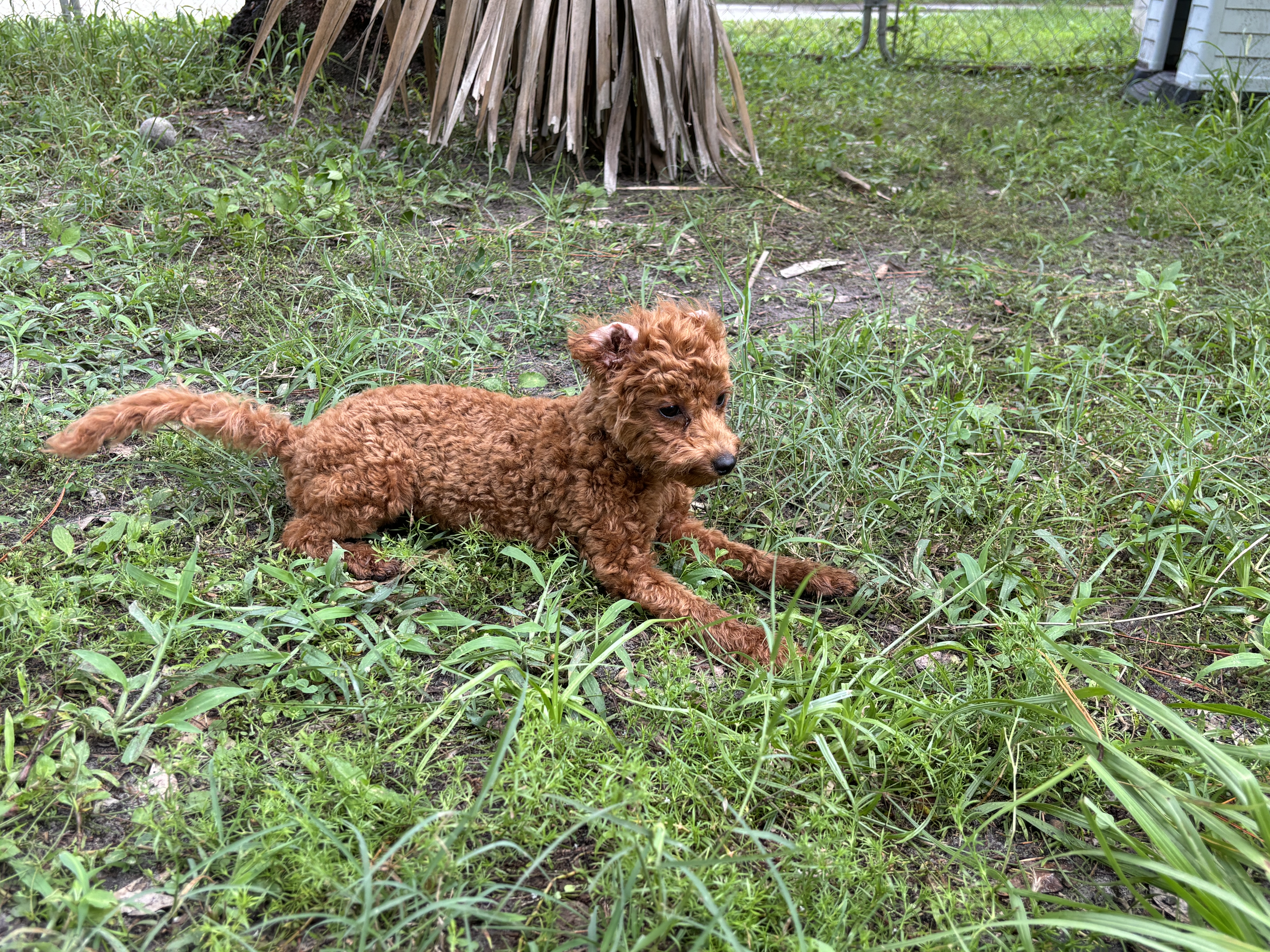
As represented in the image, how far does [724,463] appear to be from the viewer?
230cm

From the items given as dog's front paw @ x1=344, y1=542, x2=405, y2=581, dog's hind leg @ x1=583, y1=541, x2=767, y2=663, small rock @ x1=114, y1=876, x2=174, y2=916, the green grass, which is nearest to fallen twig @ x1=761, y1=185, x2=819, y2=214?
the green grass

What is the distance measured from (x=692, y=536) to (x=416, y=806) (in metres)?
1.24

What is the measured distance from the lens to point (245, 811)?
5.95ft

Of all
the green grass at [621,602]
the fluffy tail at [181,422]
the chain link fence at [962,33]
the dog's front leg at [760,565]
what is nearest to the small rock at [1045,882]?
the green grass at [621,602]

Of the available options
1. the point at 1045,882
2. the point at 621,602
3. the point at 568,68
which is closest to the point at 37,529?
the point at 621,602

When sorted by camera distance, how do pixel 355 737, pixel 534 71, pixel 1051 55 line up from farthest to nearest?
pixel 1051 55, pixel 534 71, pixel 355 737

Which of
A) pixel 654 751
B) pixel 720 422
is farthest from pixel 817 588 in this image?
pixel 654 751

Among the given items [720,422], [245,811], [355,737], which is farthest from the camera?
[720,422]

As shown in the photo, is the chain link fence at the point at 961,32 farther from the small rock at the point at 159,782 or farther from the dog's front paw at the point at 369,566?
the small rock at the point at 159,782

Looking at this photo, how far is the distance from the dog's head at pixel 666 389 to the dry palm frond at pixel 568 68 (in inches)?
104

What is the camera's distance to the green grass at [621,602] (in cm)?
169

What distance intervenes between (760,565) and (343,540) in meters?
1.28

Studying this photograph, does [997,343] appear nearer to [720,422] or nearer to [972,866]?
[720,422]

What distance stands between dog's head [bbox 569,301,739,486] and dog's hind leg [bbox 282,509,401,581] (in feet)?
2.62
